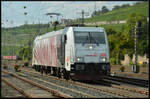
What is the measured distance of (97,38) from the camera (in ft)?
76.9

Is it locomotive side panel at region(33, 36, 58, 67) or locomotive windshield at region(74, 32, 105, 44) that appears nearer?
locomotive windshield at region(74, 32, 105, 44)

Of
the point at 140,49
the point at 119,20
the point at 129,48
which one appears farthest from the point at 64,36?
the point at 119,20

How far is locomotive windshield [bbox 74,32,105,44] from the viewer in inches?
913

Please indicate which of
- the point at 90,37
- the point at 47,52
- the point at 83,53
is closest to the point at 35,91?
the point at 83,53

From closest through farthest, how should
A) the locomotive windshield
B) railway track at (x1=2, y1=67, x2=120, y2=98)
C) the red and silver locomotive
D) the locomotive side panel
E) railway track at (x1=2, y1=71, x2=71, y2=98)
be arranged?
railway track at (x1=2, y1=71, x2=71, y2=98), railway track at (x1=2, y1=67, x2=120, y2=98), the red and silver locomotive, the locomotive windshield, the locomotive side panel

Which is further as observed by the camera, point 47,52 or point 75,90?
point 47,52

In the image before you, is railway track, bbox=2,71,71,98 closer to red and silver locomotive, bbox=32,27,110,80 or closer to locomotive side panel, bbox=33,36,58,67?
red and silver locomotive, bbox=32,27,110,80

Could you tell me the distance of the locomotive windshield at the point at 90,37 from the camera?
23191 millimetres

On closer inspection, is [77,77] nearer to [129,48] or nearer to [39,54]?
[39,54]

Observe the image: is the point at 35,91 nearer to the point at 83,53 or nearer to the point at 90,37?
the point at 83,53

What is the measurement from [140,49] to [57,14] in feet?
168

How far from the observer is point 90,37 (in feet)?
76.7

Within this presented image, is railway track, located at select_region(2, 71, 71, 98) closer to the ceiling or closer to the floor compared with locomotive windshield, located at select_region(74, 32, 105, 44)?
closer to the floor

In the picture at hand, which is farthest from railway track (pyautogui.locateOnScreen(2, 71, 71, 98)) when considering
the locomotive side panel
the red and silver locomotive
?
the locomotive side panel
